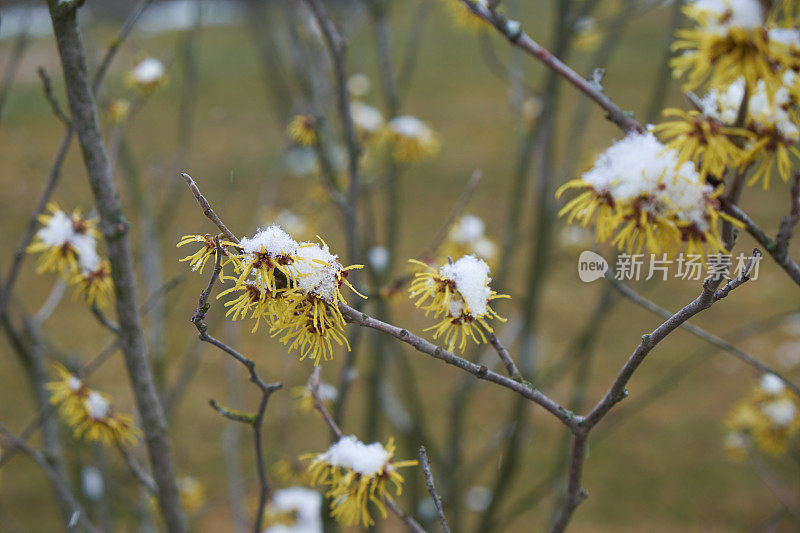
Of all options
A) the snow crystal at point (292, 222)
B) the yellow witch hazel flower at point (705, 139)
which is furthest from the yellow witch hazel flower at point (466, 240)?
the yellow witch hazel flower at point (705, 139)

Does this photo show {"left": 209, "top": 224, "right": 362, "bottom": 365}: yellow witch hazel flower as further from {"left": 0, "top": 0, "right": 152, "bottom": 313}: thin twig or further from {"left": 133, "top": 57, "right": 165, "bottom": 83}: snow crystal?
{"left": 133, "top": 57, "right": 165, "bottom": 83}: snow crystal

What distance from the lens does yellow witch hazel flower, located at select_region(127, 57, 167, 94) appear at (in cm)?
116

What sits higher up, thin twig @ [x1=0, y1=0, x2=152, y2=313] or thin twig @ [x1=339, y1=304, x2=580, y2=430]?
thin twig @ [x1=0, y1=0, x2=152, y2=313]

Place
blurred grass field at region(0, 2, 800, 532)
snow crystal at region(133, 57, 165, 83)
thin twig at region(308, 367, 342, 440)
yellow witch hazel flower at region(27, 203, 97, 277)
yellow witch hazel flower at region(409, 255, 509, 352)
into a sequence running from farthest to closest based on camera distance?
blurred grass field at region(0, 2, 800, 532)
snow crystal at region(133, 57, 165, 83)
yellow witch hazel flower at region(27, 203, 97, 277)
thin twig at region(308, 367, 342, 440)
yellow witch hazel flower at region(409, 255, 509, 352)

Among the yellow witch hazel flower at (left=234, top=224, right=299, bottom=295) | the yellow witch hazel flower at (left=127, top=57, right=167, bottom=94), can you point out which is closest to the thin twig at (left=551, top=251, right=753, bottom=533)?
the yellow witch hazel flower at (left=234, top=224, right=299, bottom=295)

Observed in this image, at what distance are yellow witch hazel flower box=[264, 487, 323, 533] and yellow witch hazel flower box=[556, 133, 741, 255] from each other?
1.00m

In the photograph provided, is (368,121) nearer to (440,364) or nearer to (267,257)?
(267,257)

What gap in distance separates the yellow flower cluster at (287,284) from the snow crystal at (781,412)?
1.05m

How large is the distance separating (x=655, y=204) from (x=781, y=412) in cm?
96

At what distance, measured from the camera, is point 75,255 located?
70 cm

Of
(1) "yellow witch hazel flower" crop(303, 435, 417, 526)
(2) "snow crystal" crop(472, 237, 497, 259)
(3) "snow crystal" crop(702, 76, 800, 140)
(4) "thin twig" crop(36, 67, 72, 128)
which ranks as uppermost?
(2) "snow crystal" crop(472, 237, 497, 259)

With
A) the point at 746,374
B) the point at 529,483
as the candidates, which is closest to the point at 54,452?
the point at 529,483

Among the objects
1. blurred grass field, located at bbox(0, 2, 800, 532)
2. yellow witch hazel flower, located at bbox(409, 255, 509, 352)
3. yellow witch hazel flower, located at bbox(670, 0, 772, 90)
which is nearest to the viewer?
yellow witch hazel flower, located at bbox(670, 0, 772, 90)

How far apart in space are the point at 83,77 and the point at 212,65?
707 cm
